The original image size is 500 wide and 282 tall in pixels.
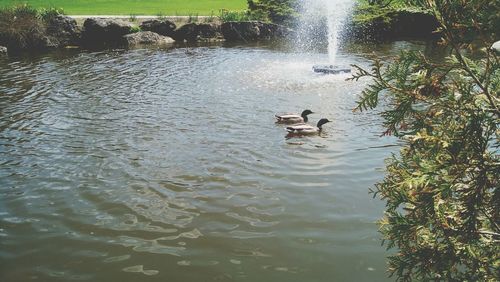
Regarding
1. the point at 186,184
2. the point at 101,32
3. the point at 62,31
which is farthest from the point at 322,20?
the point at 186,184

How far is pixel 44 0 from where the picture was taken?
149 feet

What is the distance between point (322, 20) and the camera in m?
36.4

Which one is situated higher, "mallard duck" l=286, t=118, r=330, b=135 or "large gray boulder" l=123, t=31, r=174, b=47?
"large gray boulder" l=123, t=31, r=174, b=47

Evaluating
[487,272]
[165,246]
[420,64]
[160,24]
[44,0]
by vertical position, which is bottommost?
[165,246]

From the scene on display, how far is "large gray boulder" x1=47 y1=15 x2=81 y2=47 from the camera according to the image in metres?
30.1

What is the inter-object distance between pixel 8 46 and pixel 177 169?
947 inches

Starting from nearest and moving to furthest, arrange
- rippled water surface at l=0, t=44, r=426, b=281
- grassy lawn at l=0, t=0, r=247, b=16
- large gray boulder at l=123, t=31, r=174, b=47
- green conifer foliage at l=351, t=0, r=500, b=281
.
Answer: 1. green conifer foliage at l=351, t=0, r=500, b=281
2. rippled water surface at l=0, t=44, r=426, b=281
3. large gray boulder at l=123, t=31, r=174, b=47
4. grassy lawn at l=0, t=0, r=247, b=16

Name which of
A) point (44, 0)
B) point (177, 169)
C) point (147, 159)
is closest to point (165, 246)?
point (177, 169)

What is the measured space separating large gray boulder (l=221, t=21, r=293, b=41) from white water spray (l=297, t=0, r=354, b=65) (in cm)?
257

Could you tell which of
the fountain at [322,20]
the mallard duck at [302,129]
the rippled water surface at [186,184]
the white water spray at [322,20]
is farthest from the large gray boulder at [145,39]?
the mallard duck at [302,129]

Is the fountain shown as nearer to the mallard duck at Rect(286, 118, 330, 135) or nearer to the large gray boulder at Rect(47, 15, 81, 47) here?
the large gray boulder at Rect(47, 15, 81, 47)

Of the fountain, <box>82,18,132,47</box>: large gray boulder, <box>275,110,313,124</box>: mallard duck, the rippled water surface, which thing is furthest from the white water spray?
<box>275,110,313,124</box>: mallard duck

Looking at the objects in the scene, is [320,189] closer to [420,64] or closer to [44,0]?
[420,64]

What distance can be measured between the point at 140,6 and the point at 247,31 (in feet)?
51.0
